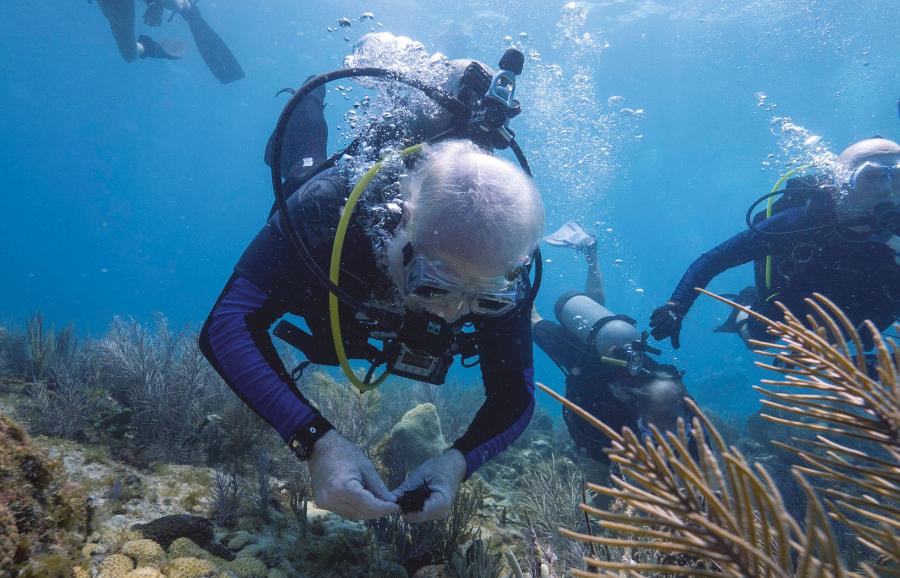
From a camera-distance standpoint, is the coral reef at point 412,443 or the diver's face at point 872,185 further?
the coral reef at point 412,443

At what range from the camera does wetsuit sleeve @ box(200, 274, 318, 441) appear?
2373 millimetres

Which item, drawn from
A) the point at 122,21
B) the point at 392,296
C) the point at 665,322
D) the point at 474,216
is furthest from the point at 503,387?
the point at 122,21

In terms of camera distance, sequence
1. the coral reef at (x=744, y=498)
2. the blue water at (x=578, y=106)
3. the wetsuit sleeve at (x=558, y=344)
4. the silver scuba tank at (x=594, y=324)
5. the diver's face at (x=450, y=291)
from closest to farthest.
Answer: the coral reef at (x=744, y=498), the diver's face at (x=450, y=291), the silver scuba tank at (x=594, y=324), the wetsuit sleeve at (x=558, y=344), the blue water at (x=578, y=106)

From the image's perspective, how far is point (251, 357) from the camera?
247 cm

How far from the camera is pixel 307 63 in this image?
1762 inches

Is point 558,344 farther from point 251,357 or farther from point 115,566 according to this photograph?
point 115,566

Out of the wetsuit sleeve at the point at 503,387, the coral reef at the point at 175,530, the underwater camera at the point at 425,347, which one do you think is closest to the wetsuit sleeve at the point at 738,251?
the wetsuit sleeve at the point at 503,387

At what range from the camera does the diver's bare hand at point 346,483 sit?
2025 millimetres

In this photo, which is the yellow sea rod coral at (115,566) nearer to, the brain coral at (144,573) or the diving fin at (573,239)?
the brain coral at (144,573)

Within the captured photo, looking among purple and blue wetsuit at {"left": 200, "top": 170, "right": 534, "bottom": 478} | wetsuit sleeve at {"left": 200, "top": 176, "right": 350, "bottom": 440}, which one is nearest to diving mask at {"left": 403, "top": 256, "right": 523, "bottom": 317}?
purple and blue wetsuit at {"left": 200, "top": 170, "right": 534, "bottom": 478}

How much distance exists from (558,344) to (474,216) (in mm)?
6093

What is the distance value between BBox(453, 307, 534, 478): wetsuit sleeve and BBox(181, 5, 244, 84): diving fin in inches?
760

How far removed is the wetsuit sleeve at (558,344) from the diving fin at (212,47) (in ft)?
55.6

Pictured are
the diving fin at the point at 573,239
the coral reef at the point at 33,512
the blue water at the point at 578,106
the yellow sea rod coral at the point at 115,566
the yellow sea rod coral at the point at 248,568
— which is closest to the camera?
the coral reef at the point at 33,512
